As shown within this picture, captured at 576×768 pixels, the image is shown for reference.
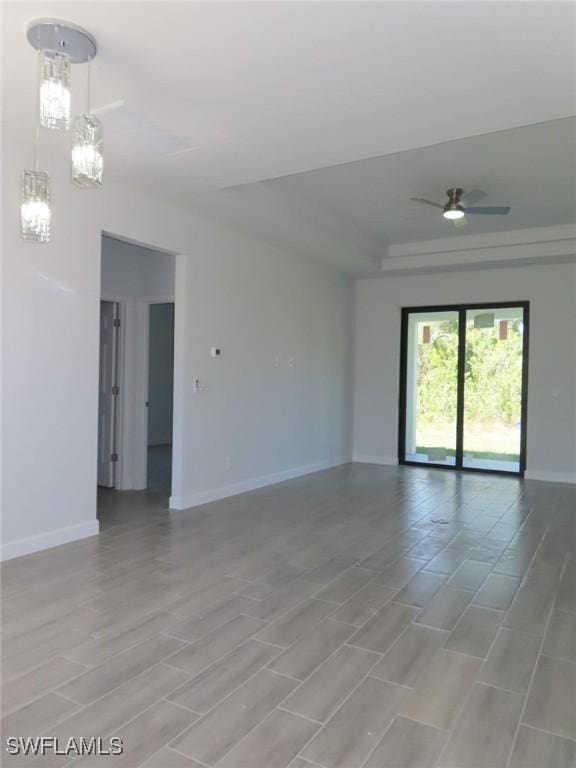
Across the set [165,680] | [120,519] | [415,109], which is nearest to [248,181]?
[415,109]

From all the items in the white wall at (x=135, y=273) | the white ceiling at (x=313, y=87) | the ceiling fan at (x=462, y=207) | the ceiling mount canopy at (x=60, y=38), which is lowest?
the white wall at (x=135, y=273)

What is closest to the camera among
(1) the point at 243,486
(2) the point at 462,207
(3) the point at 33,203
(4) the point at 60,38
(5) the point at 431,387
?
(4) the point at 60,38

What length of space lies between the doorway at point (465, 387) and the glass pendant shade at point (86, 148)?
20.7 ft

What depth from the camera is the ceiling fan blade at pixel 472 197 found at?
15.4ft

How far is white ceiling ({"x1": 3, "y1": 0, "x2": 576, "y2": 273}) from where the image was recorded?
2.31 metres

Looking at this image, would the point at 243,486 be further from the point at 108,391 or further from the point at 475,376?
the point at 475,376

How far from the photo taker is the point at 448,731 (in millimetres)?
2002

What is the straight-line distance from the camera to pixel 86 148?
7.65 feet

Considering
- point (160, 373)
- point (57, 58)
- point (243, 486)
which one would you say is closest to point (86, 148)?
point (57, 58)

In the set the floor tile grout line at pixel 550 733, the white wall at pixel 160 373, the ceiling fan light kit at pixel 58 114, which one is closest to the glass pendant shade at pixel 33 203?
the ceiling fan light kit at pixel 58 114

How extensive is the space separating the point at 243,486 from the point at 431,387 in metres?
3.48

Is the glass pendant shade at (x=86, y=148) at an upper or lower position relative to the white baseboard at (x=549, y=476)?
upper

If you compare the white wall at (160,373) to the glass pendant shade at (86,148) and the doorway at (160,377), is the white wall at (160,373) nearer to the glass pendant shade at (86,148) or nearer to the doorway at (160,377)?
the doorway at (160,377)

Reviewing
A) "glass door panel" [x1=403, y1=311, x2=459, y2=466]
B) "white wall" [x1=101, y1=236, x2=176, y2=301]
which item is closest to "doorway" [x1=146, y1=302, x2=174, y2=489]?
"white wall" [x1=101, y1=236, x2=176, y2=301]
